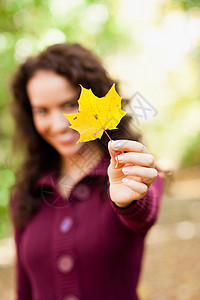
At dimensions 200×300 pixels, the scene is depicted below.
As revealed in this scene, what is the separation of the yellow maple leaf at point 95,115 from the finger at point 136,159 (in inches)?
2.9

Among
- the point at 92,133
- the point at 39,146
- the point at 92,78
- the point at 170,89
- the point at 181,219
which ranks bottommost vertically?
the point at 181,219

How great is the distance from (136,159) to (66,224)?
938 millimetres

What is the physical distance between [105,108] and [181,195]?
7959 millimetres

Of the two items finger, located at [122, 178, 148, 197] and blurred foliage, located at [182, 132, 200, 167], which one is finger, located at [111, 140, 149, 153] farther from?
blurred foliage, located at [182, 132, 200, 167]

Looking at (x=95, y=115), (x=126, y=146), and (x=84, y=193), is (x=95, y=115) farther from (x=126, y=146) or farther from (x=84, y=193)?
(x=84, y=193)

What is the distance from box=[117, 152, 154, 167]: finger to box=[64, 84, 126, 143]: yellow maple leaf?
0.07m

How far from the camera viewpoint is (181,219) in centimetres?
629

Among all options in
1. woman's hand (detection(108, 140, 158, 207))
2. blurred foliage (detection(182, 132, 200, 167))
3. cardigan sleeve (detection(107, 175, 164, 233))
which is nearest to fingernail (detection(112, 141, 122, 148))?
woman's hand (detection(108, 140, 158, 207))

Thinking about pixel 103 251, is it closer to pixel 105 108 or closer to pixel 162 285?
pixel 105 108

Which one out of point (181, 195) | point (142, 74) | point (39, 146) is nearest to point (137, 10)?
point (142, 74)

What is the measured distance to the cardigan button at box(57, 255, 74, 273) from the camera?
1458mm

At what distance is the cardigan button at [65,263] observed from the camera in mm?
1458

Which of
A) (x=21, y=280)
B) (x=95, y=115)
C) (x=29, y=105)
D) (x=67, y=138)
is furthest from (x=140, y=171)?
(x=21, y=280)

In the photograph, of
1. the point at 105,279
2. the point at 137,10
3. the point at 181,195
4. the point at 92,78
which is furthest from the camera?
the point at 181,195
